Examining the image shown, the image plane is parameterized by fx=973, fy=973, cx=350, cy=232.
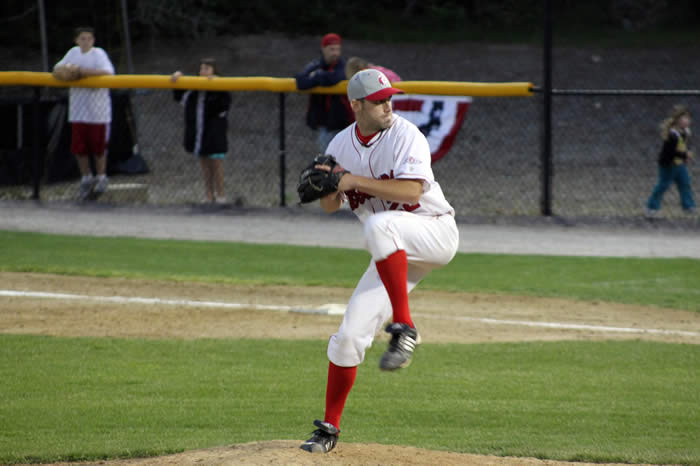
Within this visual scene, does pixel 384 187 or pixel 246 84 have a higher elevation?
pixel 384 187

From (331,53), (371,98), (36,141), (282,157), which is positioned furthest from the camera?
(36,141)

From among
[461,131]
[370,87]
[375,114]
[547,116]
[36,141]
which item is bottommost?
[461,131]

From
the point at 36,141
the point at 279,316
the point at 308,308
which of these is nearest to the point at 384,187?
the point at 279,316

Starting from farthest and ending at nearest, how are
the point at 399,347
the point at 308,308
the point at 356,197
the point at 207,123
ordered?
the point at 207,123 < the point at 308,308 < the point at 356,197 < the point at 399,347

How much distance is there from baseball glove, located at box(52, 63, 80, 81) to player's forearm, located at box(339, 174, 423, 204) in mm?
9587

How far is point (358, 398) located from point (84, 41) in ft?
29.1

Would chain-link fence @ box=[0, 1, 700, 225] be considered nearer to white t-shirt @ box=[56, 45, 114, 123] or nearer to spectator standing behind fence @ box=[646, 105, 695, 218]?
spectator standing behind fence @ box=[646, 105, 695, 218]

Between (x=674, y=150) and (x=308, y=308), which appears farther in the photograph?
(x=674, y=150)

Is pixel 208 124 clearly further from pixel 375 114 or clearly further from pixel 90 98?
pixel 375 114

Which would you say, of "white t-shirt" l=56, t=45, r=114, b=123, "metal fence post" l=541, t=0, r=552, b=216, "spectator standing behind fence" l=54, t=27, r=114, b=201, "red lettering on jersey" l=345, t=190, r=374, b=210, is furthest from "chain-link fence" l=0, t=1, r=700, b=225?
"red lettering on jersey" l=345, t=190, r=374, b=210

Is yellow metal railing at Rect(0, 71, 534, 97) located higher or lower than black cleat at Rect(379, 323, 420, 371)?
higher

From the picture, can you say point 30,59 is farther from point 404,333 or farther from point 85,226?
point 404,333

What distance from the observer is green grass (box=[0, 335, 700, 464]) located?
5.84 m

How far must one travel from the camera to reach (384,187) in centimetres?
514
